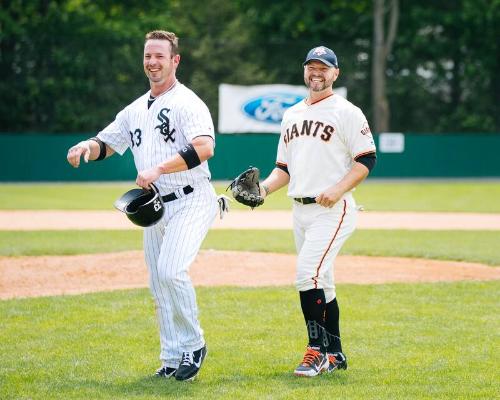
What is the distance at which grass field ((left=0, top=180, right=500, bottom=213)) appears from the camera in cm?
2155

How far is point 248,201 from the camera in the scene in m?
6.39

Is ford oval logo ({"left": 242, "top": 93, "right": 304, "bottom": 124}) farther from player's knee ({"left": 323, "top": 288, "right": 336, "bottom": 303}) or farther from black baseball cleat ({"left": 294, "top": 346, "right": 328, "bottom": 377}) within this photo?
black baseball cleat ({"left": 294, "top": 346, "right": 328, "bottom": 377})

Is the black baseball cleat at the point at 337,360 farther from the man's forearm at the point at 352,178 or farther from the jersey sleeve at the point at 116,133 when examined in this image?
the jersey sleeve at the point at 116,133

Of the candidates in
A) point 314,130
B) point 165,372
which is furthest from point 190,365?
point 314,130

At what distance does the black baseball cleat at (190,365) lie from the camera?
5.91 metres

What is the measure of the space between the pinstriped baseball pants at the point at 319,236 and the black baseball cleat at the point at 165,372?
0.91 metres

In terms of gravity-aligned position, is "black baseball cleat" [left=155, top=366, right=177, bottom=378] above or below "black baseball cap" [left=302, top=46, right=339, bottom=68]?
below

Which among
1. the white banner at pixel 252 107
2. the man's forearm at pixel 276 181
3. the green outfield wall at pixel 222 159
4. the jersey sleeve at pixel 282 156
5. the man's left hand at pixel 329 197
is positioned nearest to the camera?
the man's left hand at pixel 329 197

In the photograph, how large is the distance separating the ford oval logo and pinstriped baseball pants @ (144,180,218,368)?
24.9 m

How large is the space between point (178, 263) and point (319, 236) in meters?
0.89

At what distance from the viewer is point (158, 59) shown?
5875 mm

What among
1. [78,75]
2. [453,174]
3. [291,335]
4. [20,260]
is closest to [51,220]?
[20,260]

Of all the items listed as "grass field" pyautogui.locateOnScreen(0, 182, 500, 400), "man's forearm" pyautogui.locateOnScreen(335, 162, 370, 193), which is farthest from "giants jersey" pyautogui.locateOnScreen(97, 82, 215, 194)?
"grass field" pyautogui.locateOnScreen(0, 182, 500, 400)

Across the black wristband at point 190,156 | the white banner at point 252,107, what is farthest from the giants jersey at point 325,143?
the white banner at point 252,107
